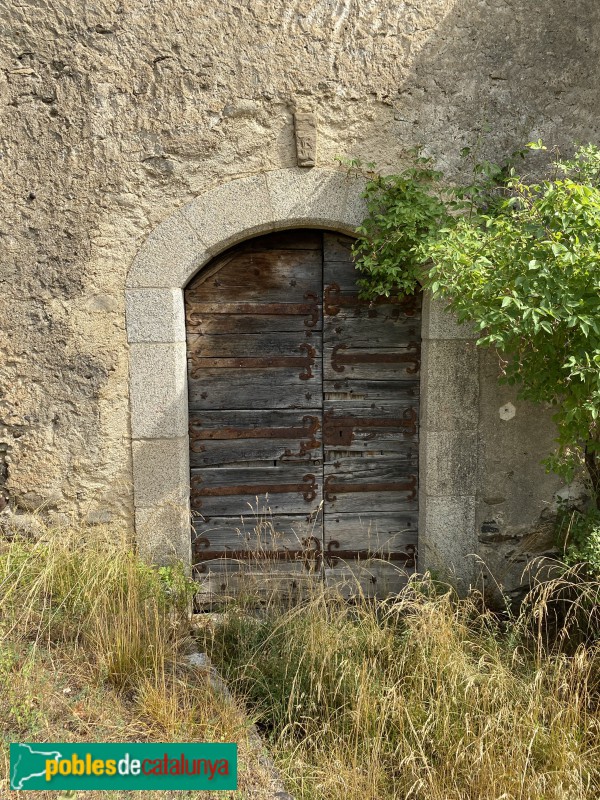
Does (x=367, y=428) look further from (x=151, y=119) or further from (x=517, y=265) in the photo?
(x=151, y=119)

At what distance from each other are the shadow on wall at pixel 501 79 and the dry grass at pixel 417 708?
8.10 ft

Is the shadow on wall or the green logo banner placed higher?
the shadow on wall

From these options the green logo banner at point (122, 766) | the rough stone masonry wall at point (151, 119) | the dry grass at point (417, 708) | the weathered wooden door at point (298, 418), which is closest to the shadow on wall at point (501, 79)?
the rough stone masonry wall at point (151, 119)

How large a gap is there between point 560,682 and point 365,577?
1293mm

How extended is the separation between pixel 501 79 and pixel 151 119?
6.23 ft

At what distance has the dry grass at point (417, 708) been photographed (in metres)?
2.32

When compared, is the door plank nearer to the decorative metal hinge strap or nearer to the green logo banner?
the decorative metal hinge strap

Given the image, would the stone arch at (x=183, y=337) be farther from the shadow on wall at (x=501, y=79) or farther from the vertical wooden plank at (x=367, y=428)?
the shadow on wall at (x=501, y=79)

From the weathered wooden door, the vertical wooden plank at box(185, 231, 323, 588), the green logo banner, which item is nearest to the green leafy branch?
the weathered wooden door

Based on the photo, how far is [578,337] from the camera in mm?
3033

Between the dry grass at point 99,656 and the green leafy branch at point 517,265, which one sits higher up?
the green leafy branch at point 517,265

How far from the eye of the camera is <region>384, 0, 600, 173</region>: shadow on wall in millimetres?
3424

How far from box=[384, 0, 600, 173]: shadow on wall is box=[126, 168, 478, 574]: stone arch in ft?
1.83

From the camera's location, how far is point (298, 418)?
3734 mm
